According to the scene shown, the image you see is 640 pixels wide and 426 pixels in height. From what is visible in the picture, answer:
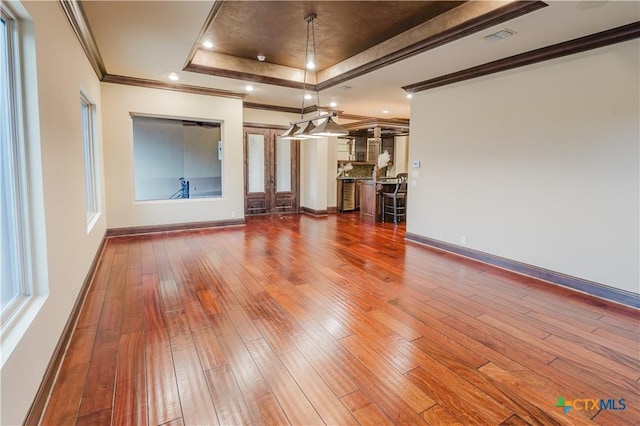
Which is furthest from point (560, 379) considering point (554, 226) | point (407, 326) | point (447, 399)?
point (554, 226)

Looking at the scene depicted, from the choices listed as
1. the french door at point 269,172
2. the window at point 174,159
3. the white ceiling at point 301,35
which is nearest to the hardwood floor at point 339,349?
the white ceiling at point 301,35

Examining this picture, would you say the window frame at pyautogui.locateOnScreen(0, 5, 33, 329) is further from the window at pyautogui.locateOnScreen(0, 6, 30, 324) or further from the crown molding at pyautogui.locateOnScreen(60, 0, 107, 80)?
the crown molding at pyautogui.locateOnScreen(60, 0, 107, 80)

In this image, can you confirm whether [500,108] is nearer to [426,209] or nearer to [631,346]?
[426,209]

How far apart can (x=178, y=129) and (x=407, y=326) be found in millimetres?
10550

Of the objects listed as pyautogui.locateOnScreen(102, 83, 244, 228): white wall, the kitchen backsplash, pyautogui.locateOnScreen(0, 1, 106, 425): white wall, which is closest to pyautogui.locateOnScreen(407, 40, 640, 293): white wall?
pyautogui.locateOnScreen(102, 83, 244, 228): white wall

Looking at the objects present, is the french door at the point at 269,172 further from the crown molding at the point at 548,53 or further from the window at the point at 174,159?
the crown molding at the point at 548,53

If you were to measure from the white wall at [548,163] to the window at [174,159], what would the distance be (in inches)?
296

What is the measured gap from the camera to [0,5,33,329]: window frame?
1.93 m

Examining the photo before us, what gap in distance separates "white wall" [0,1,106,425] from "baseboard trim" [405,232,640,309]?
4922 millimetres

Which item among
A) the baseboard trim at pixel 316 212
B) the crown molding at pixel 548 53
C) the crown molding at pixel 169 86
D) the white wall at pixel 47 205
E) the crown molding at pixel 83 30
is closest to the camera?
the white wall at pixel 47 205

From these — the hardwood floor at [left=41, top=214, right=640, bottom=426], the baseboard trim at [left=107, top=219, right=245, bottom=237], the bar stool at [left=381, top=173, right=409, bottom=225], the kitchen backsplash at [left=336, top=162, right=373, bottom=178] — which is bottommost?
the hardwood floor at [left=41, top=214, right=640, bottom=426]

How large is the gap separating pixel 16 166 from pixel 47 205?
13.7 inches

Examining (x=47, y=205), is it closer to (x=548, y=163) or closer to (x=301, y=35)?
(x=301, y=35)

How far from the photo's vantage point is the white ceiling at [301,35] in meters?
3.13
